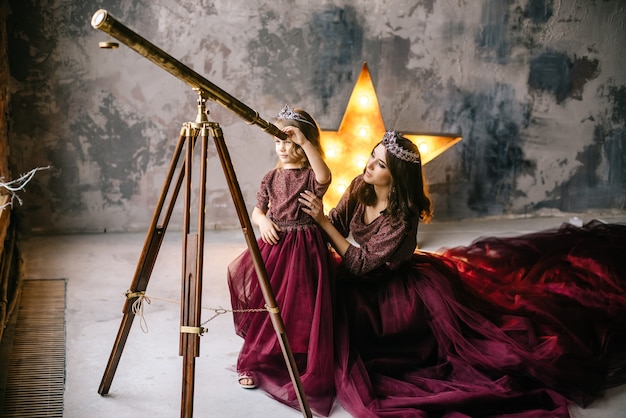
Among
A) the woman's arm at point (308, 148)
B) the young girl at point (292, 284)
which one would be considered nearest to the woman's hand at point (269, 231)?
the young girl at point (292, 284)

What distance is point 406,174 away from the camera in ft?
8.86

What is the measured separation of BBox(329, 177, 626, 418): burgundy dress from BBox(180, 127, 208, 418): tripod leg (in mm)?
630

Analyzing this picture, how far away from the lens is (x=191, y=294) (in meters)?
2.04

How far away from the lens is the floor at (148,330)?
2.39m

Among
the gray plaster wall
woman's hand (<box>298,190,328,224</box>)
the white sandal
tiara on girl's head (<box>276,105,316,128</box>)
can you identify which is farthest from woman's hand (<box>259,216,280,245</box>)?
the gray plaster wall

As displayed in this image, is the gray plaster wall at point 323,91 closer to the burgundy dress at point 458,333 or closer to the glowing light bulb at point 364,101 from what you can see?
the glowing light bulb at point 364,101

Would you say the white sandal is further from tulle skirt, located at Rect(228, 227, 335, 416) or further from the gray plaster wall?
the gray plaster wall

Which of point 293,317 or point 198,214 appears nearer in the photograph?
point 198,214

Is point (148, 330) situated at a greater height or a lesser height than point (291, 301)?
lesser

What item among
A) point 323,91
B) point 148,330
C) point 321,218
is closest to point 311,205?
point 321,218

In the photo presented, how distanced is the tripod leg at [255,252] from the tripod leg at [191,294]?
7 cm

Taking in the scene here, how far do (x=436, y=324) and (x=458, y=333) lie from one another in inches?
3.7

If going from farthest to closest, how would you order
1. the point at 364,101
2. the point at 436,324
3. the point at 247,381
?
the point at 364,101
the point at 436,324
the point at 247,381

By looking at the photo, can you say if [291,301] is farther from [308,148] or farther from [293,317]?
[308,148]
